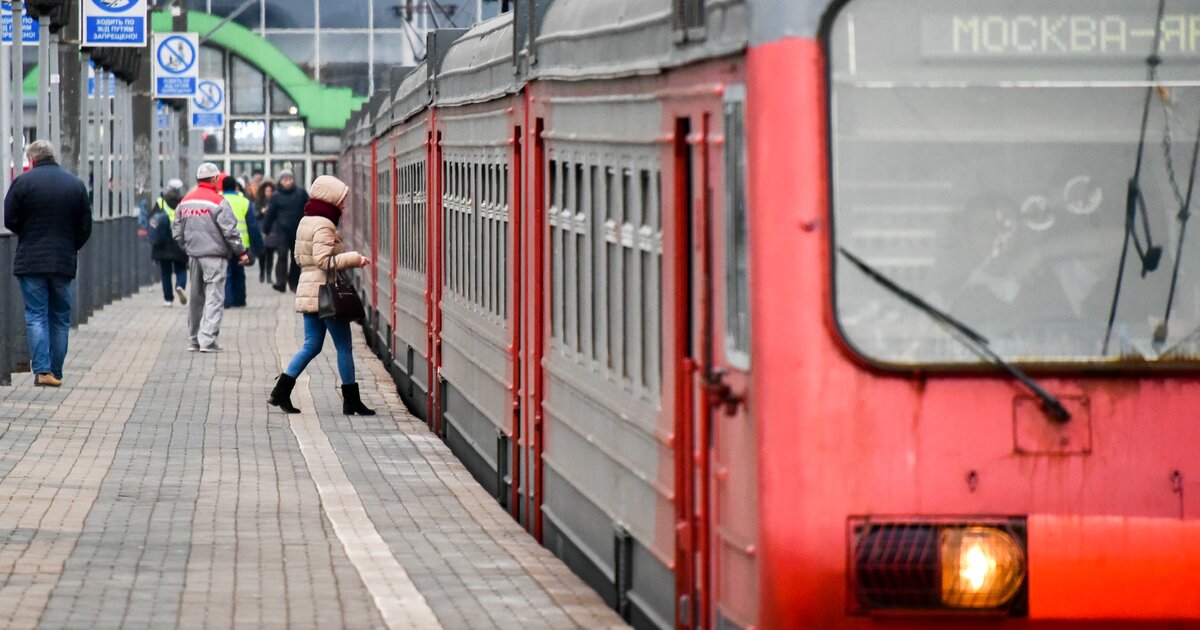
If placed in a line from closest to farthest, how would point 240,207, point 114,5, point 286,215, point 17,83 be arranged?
point 17,83 < point 114,5 < point 240,207 < point 286,215

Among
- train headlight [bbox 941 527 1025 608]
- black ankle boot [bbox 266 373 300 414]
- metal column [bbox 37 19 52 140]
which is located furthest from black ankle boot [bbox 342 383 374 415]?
train headlight [bbox 941 527 1025 608]

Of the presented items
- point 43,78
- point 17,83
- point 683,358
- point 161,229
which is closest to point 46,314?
point 17,83

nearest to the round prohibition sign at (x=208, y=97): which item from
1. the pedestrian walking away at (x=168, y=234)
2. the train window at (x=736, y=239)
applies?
the pedestrian walking away at (x=168, y=234)

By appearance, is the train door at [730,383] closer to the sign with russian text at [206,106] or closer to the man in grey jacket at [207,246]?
the man in grey jacket at [207,246]

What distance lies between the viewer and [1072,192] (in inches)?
226

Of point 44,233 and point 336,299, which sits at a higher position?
point 44,233

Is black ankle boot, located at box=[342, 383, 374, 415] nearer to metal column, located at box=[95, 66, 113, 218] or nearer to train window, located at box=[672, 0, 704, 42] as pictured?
train window, located at box=[672, 0, 704, 42]

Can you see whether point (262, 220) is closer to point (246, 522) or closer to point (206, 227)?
point (206, 227)

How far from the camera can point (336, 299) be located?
17.1m

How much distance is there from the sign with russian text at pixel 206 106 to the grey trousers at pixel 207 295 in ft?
92.4

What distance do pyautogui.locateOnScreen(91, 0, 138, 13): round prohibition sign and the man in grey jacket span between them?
5.10m

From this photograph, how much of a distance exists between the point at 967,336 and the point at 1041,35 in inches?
27.7

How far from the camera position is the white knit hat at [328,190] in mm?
16844

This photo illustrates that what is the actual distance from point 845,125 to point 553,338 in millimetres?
4421
